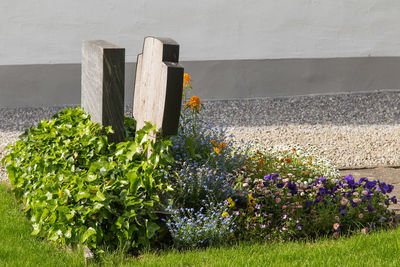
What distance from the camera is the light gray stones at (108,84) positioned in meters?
3.59

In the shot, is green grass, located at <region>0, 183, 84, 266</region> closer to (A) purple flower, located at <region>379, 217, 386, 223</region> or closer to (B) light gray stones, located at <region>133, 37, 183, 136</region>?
Result: (B) light gray stones, located at <region>133, 37, 183, 136</region>

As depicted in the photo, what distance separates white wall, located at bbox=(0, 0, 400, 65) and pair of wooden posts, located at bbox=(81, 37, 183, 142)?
11.4 feet

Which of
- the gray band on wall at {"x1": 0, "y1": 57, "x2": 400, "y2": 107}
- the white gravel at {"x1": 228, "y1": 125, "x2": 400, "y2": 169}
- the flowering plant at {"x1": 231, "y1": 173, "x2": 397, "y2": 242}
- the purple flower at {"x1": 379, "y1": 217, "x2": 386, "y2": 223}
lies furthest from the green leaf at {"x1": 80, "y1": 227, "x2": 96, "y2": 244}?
the gray band on wall at {"x1": 0, "y1": 57, "x2": 400, "y2": 107}

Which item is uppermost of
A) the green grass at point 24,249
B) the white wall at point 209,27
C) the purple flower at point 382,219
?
the white wall at point 209,27

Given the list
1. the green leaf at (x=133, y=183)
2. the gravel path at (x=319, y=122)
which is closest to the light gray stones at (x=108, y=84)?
the green leaf at (x=133, y=183)

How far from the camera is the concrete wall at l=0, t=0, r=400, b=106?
7.29m

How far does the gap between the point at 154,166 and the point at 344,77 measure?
234 inches

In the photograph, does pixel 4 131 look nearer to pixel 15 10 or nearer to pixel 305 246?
pixel 15 10

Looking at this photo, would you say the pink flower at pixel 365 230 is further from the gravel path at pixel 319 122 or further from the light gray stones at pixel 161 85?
the gravel path at pixel 319 122

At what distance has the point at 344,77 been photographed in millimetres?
8430

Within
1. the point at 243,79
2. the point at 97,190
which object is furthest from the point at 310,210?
the point at 243,79

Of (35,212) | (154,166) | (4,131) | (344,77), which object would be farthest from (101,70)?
→ (344,77)

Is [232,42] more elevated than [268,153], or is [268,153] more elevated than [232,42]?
[232,42]

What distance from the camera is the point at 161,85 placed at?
10.9ft
